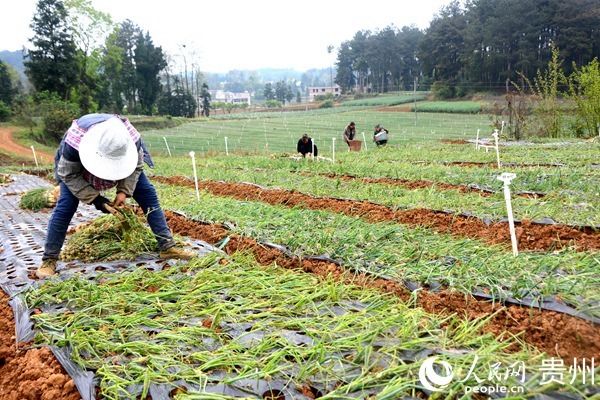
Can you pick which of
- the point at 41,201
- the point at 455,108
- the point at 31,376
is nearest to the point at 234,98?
the point at 455,108

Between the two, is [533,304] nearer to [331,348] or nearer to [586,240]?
[331,348]

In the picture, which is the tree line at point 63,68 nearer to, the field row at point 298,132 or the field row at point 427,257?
the field row at point 298,132

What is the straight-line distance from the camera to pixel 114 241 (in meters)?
3.88

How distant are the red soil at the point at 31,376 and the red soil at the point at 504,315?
1.57 metres

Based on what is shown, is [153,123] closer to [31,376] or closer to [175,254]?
[175,254]

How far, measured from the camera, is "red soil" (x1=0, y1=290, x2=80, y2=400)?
2.04 metres

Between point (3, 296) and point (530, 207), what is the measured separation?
507cm

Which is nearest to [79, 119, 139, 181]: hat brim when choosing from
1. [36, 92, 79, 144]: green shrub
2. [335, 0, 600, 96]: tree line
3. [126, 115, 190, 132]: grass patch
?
[36, 92, 79, 144]: green shrub

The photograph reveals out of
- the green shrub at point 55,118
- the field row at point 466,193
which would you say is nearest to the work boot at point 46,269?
the field row at point 466,193

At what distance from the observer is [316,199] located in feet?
21.3

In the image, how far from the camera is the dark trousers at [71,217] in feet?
11.2

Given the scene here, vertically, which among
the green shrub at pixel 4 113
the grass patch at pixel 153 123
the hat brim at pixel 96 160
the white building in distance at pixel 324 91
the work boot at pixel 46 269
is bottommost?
the work boot at pixel 46 269

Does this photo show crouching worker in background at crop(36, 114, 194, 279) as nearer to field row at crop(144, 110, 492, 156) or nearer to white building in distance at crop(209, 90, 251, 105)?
field row at crop(144, 110, 492, 156)

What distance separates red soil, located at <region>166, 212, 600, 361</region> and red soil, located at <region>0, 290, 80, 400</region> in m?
1.57
